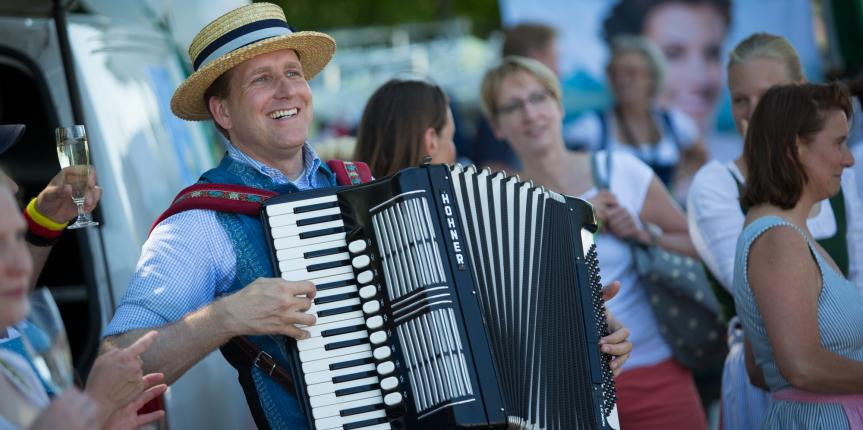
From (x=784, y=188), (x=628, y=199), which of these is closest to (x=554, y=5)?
(x=628, y=199)

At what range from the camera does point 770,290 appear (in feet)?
10.6

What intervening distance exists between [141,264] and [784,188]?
188 cm

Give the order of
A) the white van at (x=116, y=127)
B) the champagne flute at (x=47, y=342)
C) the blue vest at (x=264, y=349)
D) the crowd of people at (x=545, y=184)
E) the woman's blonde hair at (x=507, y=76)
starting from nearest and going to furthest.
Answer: the champagne flute at (x=47, y=342) < the crowd of people at (x=545, y=184) < the blue vest at (x=264, y=349) < the white van at (x=116, y=127) < the woman's blonde hair at (x=507, y=76)

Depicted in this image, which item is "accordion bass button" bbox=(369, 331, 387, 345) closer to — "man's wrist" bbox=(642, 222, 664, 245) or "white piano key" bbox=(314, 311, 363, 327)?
"white piano key" bbox=(314, 311, 363, 327)

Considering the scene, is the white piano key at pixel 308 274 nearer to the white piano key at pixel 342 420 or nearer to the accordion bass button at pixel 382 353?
the accordion bass button at pixel 382 353

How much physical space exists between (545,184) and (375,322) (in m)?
1.96

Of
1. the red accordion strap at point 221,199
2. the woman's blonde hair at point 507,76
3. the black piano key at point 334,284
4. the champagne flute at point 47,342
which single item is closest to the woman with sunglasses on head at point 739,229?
the woman's blonde hair at point 507,76

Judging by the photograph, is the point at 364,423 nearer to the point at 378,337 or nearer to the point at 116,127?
the point at 378,337

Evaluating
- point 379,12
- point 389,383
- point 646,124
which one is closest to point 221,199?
point 389,383

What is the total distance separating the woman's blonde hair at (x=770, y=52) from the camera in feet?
14.5

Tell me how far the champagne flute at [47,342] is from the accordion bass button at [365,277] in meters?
0.87

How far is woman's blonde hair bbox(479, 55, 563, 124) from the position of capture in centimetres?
457

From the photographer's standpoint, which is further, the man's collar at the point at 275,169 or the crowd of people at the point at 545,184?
the man's collar at the point at 275,169

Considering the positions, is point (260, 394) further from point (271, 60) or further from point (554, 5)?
point (554, 5)
